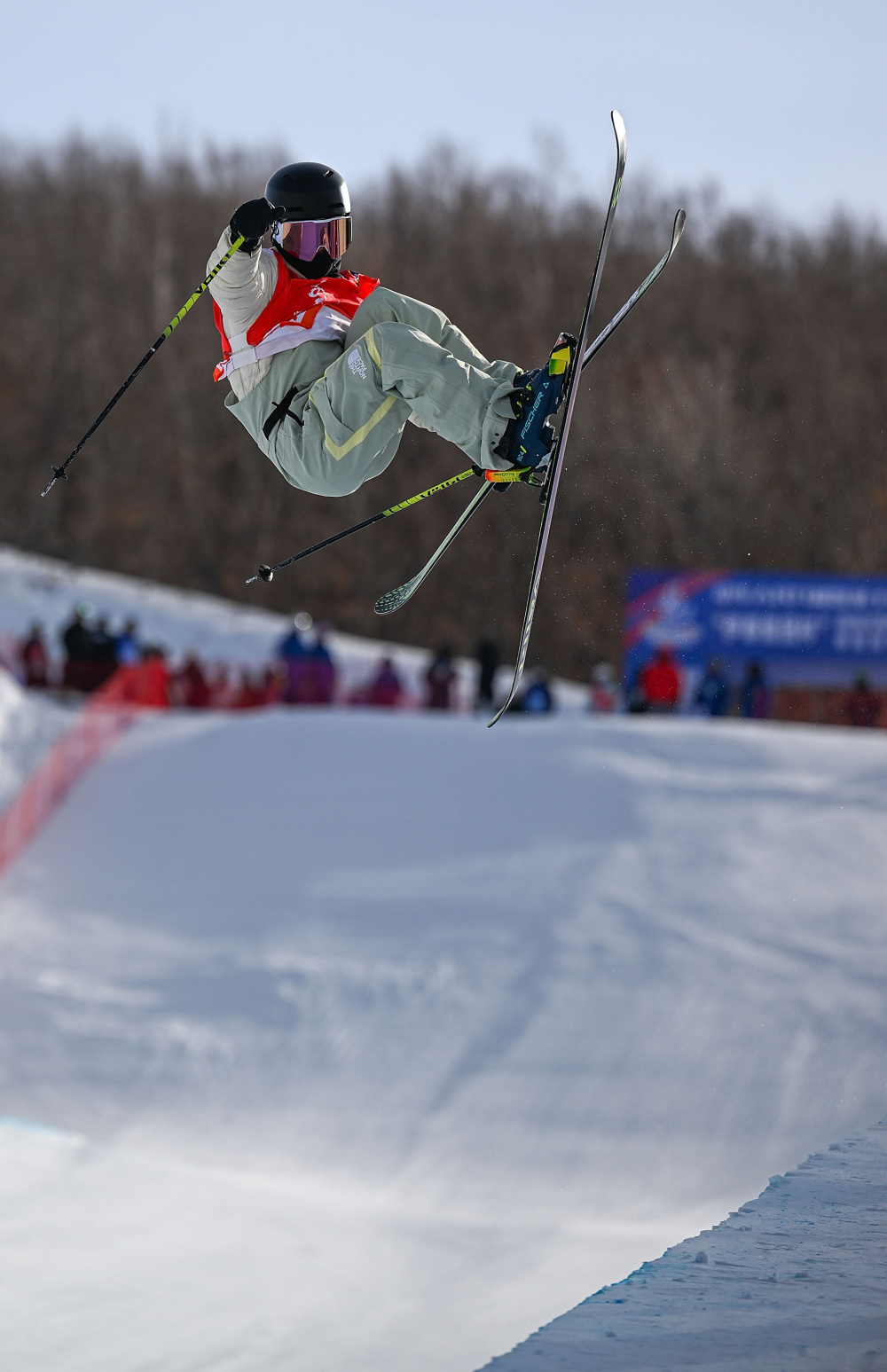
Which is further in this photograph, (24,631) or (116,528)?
(116,528)

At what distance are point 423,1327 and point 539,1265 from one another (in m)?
1.11

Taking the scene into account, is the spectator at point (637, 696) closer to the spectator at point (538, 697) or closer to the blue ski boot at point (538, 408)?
the spectator at point (538, 697)

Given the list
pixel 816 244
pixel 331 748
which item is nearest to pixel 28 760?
pixel 331 748

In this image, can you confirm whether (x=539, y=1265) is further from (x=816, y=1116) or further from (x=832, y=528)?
(x=832, y=528)

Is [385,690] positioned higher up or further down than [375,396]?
further down

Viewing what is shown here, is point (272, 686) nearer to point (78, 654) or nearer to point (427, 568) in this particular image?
point (78, 654)

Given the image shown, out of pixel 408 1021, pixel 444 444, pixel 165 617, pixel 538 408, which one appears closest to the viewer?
pixel 538 408

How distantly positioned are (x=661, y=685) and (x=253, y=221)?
12.9 metres

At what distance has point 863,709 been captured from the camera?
17516 millimetres

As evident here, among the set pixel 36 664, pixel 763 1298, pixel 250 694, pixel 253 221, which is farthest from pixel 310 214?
pixel 36 664

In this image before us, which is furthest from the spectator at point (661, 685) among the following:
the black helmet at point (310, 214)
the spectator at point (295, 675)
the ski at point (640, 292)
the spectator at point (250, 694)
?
the black helmet at point (310, 214)

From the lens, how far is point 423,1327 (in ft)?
30.8

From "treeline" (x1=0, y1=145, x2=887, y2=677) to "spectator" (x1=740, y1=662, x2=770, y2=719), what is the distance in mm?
12457

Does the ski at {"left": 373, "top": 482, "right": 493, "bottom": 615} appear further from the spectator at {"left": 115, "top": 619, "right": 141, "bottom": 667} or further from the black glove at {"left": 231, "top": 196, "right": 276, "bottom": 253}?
the spectator at {"left": 115, "top": 619, "right": 141, "bottom": 667}
